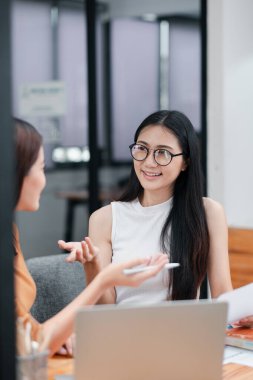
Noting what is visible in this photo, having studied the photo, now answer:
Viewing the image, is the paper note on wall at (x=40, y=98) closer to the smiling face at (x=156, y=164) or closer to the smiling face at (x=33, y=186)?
the smiling face at (x=156, y=164)

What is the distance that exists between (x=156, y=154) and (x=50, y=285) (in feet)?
1.85

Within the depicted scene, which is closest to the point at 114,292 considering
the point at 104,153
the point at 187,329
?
the point at 187,329

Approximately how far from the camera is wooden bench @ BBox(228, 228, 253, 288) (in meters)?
3.55

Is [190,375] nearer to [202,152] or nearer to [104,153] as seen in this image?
[202,152]

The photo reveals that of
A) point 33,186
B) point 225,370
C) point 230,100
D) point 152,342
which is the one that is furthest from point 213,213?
point 230,100

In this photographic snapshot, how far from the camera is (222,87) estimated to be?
146 inches

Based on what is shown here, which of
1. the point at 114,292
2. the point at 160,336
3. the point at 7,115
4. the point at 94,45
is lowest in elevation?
the point at 114,292

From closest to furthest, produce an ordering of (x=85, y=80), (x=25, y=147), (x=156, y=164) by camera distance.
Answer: (x=25, y=147)
(x=156, y=164)
(x=85, y=80)

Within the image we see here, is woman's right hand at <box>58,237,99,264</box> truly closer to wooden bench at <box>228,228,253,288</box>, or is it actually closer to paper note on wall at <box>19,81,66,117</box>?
wooden bench at <box>228,228,253,288</box>

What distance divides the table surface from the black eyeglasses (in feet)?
2.54

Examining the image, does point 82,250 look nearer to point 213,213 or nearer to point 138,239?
point 138,239

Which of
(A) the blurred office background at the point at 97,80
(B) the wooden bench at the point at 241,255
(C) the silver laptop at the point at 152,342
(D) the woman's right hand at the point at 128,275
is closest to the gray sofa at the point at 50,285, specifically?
(D) the woman's right hand at the point at 128,275

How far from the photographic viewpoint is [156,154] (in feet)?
7.79

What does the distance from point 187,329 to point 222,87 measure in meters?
2.43
